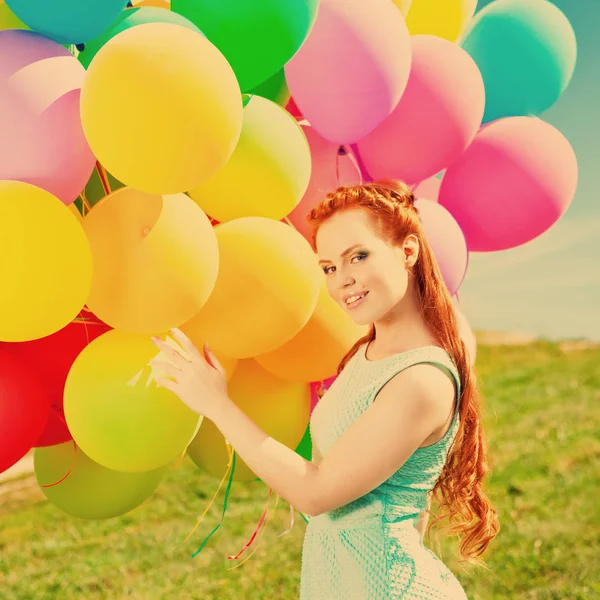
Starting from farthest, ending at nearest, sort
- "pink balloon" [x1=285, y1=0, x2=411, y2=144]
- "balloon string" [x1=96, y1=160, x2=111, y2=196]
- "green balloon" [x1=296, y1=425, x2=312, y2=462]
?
"green balloon" [x1=296, y1=425, x2=312, y2=462], "pink balloon" [x1=285, y1=0, x2=411, y2=144], "balloon string" [x1=96, y1=160, x2=111, y2=196]

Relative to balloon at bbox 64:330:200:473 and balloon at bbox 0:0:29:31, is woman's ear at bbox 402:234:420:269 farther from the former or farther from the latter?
balloon at bbox 0:0:29:31

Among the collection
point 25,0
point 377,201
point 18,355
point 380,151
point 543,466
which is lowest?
point 543,466

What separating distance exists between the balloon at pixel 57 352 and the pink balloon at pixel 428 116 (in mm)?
850

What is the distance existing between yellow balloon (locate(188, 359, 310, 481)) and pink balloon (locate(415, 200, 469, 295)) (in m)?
0.49

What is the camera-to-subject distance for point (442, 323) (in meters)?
1.50

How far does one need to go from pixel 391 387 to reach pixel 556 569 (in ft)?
8.39

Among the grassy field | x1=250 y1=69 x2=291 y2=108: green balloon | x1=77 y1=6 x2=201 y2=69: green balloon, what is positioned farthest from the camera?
the grassy field

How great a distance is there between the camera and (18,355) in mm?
1842

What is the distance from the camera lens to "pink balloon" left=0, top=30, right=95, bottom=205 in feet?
4.90

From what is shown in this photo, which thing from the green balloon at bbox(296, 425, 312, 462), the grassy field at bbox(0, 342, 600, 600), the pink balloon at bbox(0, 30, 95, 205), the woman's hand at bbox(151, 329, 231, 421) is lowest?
the grassy field at bbox(0, 342, 600, 600)

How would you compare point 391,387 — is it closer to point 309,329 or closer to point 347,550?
point 347,550

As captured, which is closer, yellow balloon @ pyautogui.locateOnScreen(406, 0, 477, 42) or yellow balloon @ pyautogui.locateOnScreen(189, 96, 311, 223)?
yellow balloon @ pyautogui.locateOnScreen(189, 96, 311, 223)

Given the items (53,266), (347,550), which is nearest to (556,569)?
(347,550)

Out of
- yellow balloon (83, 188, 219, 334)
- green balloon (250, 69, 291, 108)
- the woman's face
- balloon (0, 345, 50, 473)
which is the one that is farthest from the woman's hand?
green balloon (250, 69, 291, 108)
